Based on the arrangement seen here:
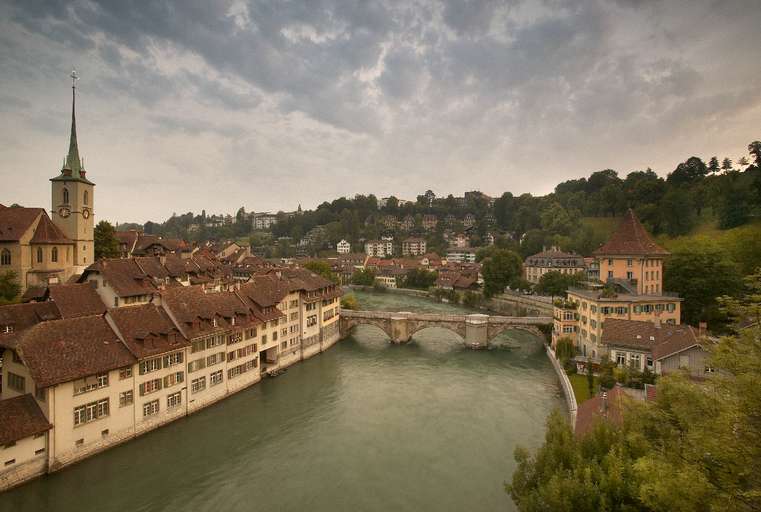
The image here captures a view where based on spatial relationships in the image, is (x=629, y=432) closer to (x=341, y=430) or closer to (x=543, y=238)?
(x=341, y=430)

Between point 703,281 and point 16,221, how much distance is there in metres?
68.1

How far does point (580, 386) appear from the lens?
3541 cm

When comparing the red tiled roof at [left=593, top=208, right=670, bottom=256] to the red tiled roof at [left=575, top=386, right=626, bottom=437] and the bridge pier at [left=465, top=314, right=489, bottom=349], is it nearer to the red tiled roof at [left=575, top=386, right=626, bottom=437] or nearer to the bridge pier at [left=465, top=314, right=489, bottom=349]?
the bridge pier at [left=465, top=314, right=489, bottom=349]

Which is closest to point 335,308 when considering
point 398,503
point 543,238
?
point 398,503

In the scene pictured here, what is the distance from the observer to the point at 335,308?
57031mm

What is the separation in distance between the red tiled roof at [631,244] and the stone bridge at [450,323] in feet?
33.2

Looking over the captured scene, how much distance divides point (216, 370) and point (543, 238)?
92283 mm

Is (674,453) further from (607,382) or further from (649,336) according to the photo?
(649,336)

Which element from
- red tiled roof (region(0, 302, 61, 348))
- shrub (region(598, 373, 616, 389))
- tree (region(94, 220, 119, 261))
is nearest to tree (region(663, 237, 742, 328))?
shrub (region(598, 373, 616, 389))

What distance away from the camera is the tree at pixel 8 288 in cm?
3938

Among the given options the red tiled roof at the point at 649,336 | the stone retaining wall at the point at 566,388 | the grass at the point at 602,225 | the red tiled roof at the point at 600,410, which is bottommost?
the stone retaining wall at the point at 566,388

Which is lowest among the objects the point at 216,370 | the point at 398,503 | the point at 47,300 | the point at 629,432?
the point at 398,503

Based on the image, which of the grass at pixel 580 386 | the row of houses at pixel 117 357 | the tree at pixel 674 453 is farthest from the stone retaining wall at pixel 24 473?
the grass at pixel 580 386

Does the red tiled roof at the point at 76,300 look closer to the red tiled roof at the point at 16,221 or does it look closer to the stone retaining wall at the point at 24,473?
the stone retaining wall at the point at 24,473
